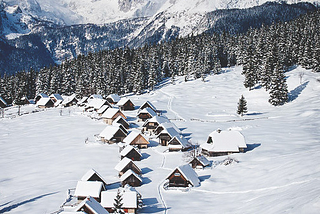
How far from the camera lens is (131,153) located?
156 feet

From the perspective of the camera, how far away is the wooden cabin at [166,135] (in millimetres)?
55031

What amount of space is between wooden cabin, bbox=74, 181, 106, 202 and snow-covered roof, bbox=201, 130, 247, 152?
21.6 m

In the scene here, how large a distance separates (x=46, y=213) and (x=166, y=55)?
10354 centimetres

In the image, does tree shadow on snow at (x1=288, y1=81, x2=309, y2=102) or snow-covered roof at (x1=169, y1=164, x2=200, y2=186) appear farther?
tree shadow on snow at (x1=288, y1=81, x2=309, y2=102)

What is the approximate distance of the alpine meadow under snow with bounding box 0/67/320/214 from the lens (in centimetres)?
2969

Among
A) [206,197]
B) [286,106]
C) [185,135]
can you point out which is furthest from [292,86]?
[206,197]

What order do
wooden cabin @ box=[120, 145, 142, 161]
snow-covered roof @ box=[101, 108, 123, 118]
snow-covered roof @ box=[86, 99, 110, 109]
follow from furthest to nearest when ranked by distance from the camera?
snow-covered roof @ box=[86, 99, 110, 109] → snow-covered roof @ box=[101, 108, 123, 118] → wooden cabin @ box=[120, 145, 142, 161]

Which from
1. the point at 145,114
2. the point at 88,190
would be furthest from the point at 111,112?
the point at 88,190

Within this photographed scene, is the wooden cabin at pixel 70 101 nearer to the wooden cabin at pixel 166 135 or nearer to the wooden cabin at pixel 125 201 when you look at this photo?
the wooden cabin at pixel 166 135

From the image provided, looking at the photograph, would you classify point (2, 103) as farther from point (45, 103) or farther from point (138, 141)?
point (138, 141)

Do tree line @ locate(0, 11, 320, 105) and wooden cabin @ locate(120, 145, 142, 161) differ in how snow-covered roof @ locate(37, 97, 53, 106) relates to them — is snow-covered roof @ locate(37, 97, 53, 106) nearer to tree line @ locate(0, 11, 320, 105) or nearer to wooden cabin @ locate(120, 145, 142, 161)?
tree line @ locate(0, 11, 320, 105)

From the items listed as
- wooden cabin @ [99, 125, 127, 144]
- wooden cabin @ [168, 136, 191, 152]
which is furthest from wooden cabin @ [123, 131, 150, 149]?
wooden cabin @ [168, 136, 191, 152]

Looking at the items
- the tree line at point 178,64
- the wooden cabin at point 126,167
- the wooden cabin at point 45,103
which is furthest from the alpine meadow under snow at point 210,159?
the tree line at point 178,64

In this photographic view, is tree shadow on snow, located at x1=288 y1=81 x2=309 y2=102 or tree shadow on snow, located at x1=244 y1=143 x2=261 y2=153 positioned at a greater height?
tree shadow on snow, located at x1=288 y1=81 x2=309 y2=102
